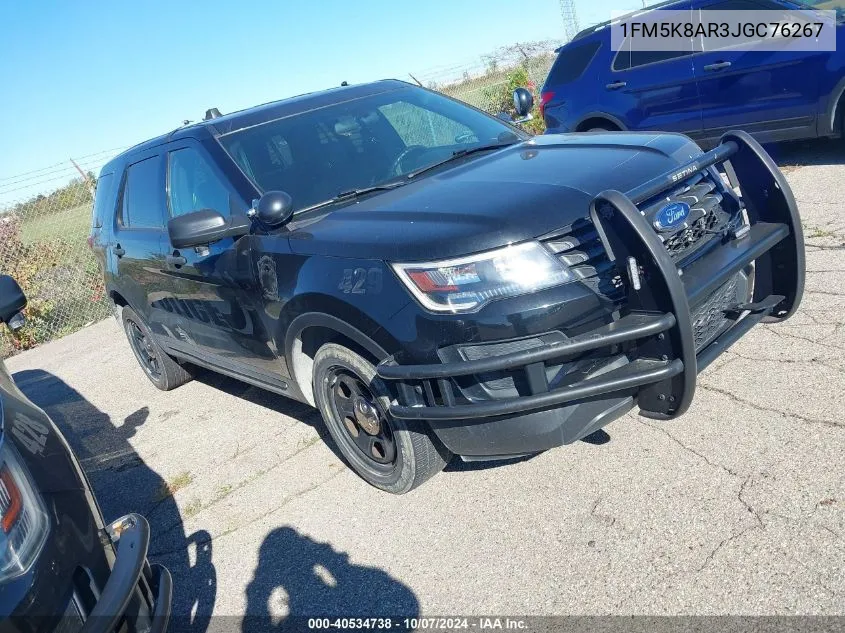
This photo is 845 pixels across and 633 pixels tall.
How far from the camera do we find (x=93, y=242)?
6059 millimetres

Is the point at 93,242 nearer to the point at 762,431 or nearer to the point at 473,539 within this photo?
the point at 473,539

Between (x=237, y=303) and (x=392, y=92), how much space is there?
180 centimetres

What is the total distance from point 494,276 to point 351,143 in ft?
5.70

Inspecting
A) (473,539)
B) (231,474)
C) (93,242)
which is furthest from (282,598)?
(93,242)

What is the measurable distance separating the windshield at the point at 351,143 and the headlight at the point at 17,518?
1.86 m

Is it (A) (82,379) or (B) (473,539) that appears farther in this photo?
(A) (82,379)

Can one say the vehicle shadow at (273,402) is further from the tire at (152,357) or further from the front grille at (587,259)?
the front grille at (587,259)

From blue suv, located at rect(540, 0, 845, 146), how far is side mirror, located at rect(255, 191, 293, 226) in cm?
569

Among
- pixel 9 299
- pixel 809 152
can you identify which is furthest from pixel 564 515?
pixel 809 152

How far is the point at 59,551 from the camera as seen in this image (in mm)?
1980

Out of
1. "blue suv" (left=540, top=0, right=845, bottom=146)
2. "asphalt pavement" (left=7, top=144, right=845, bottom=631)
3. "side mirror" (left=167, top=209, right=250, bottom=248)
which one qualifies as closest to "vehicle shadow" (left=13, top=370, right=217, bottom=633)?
"asphalt pavement" (left=7, top=144, right=845, bottom=631)

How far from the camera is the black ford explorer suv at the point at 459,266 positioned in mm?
2539

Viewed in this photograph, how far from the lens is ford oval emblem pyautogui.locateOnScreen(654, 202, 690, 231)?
8.87 feet

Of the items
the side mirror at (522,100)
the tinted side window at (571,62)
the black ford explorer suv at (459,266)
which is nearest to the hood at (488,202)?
the black ford explorer suv at (459,266)
